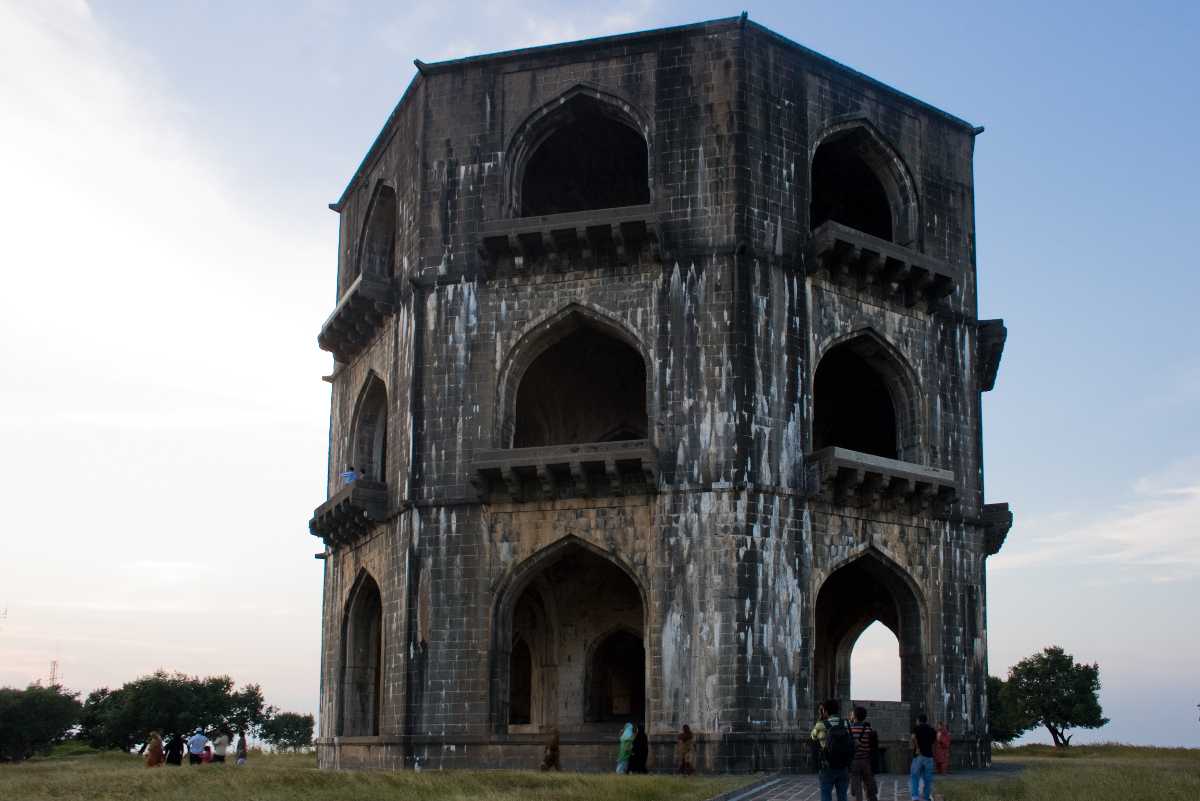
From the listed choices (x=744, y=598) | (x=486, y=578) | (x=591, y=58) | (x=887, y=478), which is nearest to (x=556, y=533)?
(x=486, y=578)

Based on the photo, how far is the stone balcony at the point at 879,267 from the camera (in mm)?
28250

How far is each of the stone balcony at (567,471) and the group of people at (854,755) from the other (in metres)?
8.22

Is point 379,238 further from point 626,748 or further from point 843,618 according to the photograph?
point 843,618

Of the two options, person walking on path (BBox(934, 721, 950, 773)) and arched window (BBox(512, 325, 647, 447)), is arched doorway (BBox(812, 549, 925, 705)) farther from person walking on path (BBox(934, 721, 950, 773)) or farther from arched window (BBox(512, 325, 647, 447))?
arched window (BBox(512, 325, 647, 447))

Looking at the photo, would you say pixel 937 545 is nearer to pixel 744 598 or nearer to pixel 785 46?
pixel 744 598

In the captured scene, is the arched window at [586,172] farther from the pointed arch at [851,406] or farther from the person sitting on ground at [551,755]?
the person sitting on ground at [551,755]

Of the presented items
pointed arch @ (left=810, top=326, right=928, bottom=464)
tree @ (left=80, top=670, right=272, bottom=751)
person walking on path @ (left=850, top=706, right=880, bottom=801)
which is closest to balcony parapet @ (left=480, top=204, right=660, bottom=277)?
pointed arch @ (left=810, top=326, right=928, bottom=464)

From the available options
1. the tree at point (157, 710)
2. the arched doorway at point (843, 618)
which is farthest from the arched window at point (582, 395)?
the tree at point (157, 710)

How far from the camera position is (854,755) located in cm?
1730

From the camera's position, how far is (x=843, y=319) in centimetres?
2905

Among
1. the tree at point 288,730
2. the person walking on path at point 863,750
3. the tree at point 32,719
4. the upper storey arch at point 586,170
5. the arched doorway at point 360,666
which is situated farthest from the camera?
the tree at point 288,730

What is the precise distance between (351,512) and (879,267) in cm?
1257

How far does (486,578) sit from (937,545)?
31.8 ft

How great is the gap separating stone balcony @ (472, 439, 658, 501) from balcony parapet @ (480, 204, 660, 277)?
13.0 feet
